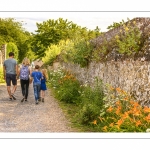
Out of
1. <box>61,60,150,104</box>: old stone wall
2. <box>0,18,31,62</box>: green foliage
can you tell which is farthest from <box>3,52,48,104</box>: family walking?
<box>0,18,31,62</box>: green foliage

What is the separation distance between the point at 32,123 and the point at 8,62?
485 cm

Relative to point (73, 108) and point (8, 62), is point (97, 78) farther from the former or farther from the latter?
point (8, 62)

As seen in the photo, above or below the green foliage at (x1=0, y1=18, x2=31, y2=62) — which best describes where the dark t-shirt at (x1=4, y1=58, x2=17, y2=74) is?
below

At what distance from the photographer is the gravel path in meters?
8.88

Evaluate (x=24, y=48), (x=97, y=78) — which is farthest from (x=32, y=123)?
(x=24, y=48)

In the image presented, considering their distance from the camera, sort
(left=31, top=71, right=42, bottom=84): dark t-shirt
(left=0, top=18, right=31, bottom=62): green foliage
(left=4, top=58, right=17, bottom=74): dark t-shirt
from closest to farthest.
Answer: (left=31, top=71, right=42, bottom=84): dark t-shirt → (left=4, top=58, right=17, bottom=74): dark t-shirt → (left=0, top=18, right=31, bottom=62): green foliage

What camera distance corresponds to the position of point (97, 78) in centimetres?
1138

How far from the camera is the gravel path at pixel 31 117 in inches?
349

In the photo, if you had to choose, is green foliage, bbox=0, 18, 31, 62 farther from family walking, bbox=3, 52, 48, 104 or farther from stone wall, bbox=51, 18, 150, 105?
stone wall, bbox=51, 18, 150, 105

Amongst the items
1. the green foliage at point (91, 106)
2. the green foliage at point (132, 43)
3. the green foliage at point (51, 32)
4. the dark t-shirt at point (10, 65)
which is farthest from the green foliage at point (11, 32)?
the green foliage at point (132, 43)

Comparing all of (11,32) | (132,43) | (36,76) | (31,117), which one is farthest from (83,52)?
(11,32)

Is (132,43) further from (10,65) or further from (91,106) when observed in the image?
(10,65)

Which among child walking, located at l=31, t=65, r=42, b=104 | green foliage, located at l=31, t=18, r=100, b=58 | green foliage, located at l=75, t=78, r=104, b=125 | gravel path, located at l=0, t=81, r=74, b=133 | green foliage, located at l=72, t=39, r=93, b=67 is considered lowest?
gravel path, located at l=0, t=81, r=74, b=133

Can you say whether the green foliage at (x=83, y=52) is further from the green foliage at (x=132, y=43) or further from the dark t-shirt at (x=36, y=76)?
the green foliage at (x=132, y=43)
